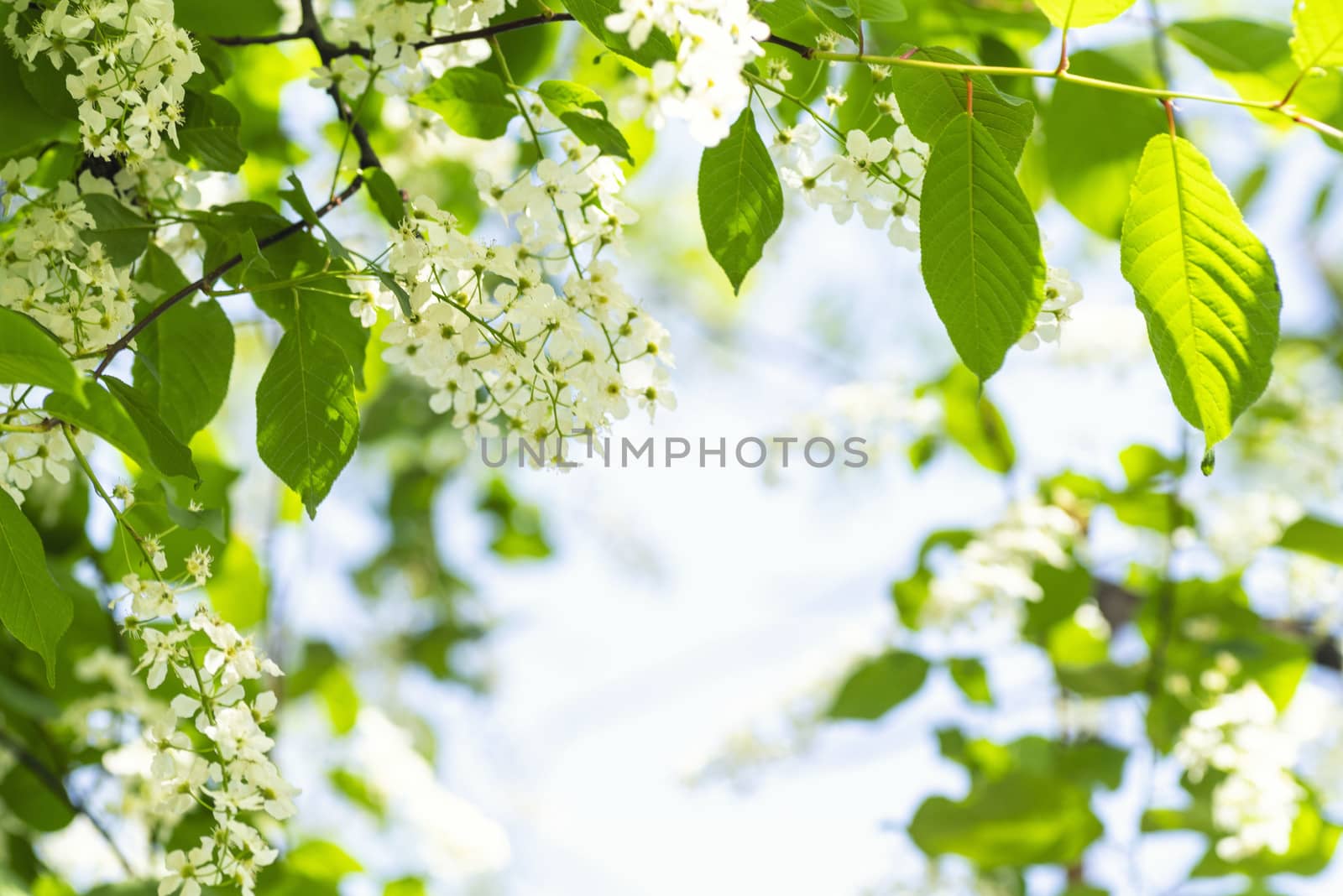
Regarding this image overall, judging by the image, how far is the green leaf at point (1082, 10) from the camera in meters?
0.80

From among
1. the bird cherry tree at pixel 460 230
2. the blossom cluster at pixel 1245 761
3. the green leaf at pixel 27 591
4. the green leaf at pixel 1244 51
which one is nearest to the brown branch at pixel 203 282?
the bird cherry tree at pixel 460 230

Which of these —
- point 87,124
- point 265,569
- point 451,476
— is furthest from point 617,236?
point 451,476

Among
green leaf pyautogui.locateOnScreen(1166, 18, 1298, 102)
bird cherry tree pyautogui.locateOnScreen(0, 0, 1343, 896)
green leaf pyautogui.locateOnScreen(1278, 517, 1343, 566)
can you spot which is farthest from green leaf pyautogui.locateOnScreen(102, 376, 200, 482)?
green leaf pyautogui.locateOnScreen(1278, 517, 1343, 566)

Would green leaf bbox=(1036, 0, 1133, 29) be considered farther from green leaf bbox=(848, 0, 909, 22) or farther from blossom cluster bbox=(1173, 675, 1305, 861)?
blossom cluster bbox=(1173, 675, 1305, 861)

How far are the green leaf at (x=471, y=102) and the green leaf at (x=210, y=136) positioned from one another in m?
0.16

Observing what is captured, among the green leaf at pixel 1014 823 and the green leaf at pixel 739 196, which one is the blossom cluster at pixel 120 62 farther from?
the green leaf at pixel 1014 823

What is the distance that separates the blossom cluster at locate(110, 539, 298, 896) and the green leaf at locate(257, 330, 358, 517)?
136 mm

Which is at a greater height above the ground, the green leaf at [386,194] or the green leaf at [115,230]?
the green leaf at [386,194]

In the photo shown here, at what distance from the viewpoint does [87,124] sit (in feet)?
2.62

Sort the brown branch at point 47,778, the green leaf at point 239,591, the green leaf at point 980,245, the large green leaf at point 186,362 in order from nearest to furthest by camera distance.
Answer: the green leaf at point 980,245 → the large green leaf at point 186,362 → the brown branch at point 47,778 → the green leaf at point 239,591

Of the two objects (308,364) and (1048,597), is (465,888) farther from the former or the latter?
(308,364)

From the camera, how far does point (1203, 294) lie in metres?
0.77

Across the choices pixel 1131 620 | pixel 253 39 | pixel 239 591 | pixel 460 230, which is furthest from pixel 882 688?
pixel 253 39

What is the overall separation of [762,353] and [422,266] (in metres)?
3.72
